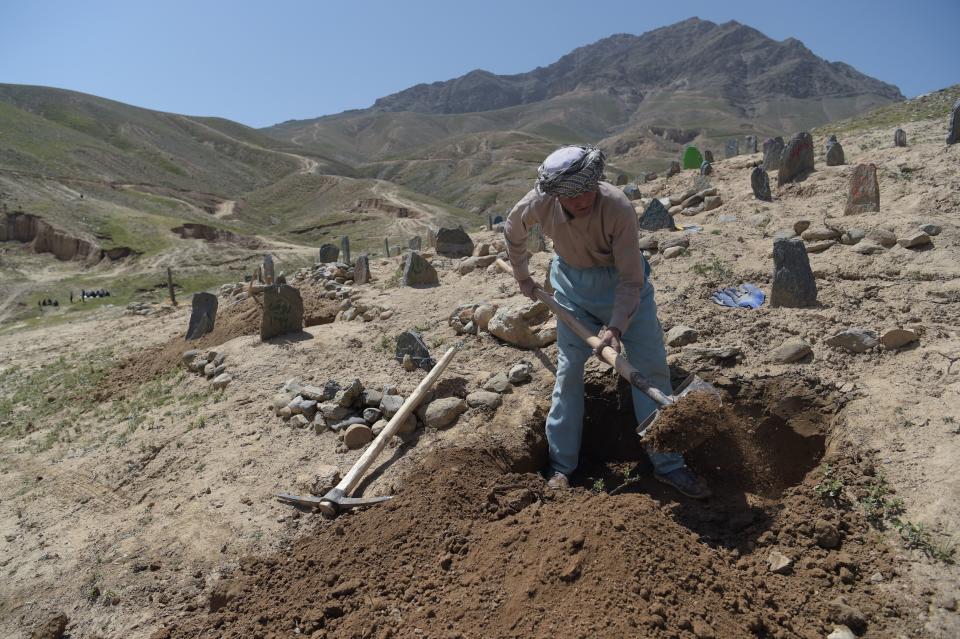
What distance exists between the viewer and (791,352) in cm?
438

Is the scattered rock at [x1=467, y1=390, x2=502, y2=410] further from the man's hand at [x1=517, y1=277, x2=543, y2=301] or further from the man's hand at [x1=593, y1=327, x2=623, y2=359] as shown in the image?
the man's hand at [x1=593, y1=327, x2=623, y2=359]

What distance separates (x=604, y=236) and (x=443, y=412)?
6.24ft

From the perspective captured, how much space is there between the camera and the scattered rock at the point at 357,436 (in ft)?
15.1

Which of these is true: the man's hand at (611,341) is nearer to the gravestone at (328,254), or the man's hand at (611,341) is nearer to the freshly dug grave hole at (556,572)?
the freshly dug grave hole at (556,572)

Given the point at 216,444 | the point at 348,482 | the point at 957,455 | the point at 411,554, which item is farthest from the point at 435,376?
the point at 957,455

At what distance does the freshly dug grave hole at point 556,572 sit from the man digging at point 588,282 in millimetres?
324

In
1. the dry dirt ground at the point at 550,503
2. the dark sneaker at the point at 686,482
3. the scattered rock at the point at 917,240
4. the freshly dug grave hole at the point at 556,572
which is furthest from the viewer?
the scattered rock at the point at 917,240

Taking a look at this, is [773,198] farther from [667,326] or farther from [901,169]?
[667,326]

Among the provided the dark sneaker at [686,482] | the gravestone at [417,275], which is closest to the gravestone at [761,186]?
the gravestone at [417,275]

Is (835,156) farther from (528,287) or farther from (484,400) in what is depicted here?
(484,400)

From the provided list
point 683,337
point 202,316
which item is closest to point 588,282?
point 683,337

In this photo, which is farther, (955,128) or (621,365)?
(955,128)

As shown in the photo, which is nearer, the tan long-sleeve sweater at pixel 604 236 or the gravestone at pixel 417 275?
the tan long-sleeve sweater at pixel 604 236

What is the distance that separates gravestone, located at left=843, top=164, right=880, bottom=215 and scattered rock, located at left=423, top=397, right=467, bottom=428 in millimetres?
5395
